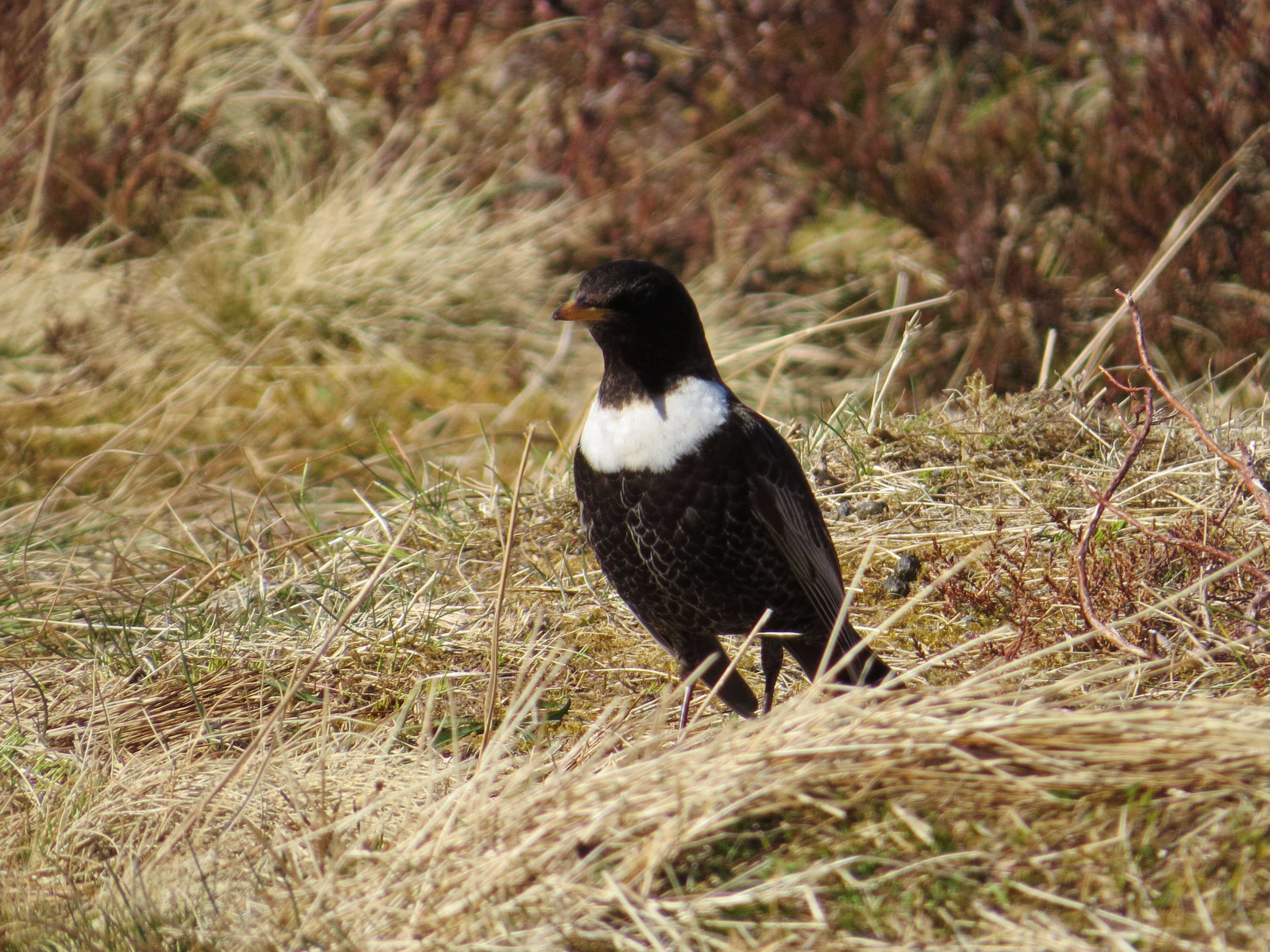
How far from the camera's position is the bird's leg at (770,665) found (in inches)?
130

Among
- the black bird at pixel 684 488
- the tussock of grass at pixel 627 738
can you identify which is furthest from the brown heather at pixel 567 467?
the black bird at pixel 684 488

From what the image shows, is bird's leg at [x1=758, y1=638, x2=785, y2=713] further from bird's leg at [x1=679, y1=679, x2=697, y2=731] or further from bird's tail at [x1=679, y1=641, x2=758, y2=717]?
bird's leg at [x1=679, y1=679, x2=697, y2=731]

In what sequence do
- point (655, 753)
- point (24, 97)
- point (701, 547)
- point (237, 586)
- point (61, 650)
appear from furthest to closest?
point (24, 97), point (237, 586), point (61, 650), point (701, 547), point (655, 753)

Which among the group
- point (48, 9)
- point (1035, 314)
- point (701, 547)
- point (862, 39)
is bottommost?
point (1035, 314)

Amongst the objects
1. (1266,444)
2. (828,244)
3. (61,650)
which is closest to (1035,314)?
(828,244)

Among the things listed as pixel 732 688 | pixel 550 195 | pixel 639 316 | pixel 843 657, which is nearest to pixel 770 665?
pixel 732 688

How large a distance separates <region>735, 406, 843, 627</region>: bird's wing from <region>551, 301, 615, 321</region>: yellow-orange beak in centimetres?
41

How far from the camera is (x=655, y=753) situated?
2732mm

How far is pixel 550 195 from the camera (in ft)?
23.1

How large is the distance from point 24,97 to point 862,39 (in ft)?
14.2

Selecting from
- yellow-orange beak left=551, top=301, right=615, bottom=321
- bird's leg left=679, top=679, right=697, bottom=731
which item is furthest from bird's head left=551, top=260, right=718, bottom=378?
bird's leg left=679, top=679, right=697, bottom=731

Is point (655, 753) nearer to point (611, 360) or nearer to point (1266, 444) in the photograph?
point (611, 360)

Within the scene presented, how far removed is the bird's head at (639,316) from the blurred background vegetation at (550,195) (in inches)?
85.8

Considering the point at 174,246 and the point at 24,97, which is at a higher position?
the point at 24,97
